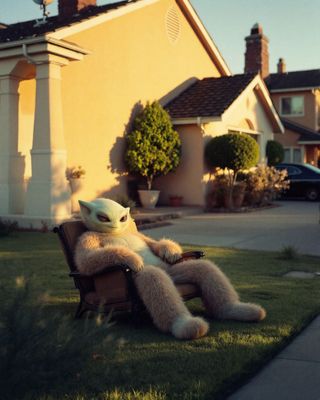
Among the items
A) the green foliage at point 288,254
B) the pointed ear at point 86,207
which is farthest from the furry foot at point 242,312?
the green foliage at point 288,254

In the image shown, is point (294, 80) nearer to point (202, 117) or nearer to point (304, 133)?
point (304, 133)

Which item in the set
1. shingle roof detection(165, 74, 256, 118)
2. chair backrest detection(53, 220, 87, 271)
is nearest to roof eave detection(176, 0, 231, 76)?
shingle roof detection(165, 74, 256, 118)

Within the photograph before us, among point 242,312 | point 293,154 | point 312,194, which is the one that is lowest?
point 242,312

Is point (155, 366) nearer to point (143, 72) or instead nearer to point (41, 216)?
point (41, 216)

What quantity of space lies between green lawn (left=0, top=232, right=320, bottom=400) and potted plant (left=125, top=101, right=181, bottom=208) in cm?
1024

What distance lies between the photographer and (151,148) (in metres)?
17.1

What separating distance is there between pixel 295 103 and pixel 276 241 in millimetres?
24986

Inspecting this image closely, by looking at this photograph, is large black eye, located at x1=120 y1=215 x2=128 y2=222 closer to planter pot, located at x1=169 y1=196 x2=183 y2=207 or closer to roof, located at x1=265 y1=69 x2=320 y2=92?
planter pot, located at x1=169 y1=196 x2=183 y2=207

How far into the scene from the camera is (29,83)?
14234 mm

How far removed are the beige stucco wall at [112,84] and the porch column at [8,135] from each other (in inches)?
74.8

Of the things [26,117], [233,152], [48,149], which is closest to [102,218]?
[48,149]

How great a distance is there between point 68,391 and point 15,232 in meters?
9.18

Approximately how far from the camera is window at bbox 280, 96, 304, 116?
34562 millimetres

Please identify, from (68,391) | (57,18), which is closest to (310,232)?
(68,391)
